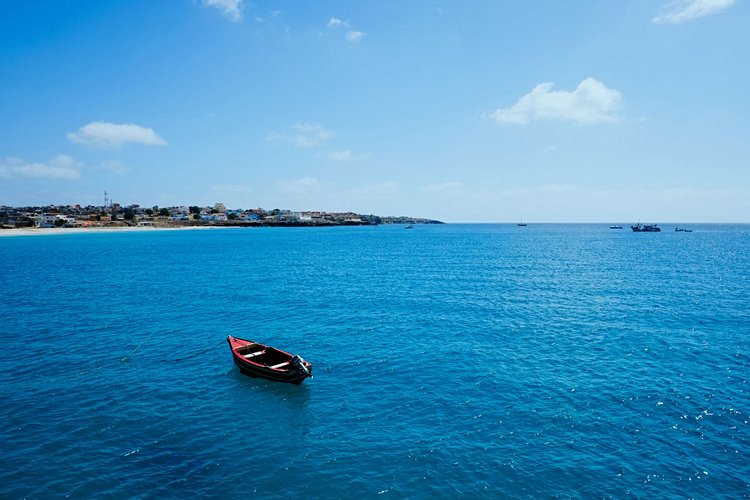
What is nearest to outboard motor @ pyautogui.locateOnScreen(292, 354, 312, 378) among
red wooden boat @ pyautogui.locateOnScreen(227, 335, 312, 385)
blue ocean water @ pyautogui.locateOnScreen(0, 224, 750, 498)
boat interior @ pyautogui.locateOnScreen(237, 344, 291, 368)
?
red wooden boat @ pyautogui.locateOnScreen(227, 335, 312, 385)

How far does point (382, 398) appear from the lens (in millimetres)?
25031

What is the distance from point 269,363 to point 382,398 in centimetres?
921

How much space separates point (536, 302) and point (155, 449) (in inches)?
1735

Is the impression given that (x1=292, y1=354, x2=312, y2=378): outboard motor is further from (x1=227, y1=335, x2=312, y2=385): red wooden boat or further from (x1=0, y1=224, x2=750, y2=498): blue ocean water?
(x1=0, y1=224, x2=750, y2=498): blue ocean water

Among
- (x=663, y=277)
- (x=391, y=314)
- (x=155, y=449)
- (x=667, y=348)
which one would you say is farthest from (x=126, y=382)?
(x=663, y=277)

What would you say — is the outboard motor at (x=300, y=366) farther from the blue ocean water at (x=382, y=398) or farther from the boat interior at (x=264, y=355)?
the boat interior at (x=264, y=355)

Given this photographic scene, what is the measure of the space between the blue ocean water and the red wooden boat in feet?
3.10

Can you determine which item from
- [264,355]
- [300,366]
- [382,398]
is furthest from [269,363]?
[382,398]

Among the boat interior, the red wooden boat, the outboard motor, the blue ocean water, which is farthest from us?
the boat interior

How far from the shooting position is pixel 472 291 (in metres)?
58.3

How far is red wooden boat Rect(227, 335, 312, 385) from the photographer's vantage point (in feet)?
86.9

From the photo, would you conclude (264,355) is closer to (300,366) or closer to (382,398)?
(300,366)

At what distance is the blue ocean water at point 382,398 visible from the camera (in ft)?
58.2

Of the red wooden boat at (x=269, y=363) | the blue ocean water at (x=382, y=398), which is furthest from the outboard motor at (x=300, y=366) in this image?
the blue ocean water at (x=382, y=398)
